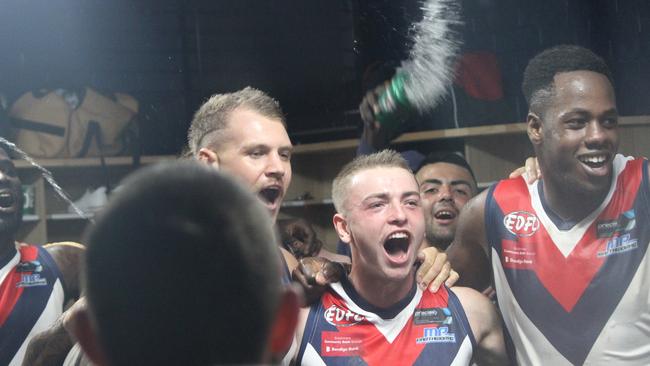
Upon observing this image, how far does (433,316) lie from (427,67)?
1221mm

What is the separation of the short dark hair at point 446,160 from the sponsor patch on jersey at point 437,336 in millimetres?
1155

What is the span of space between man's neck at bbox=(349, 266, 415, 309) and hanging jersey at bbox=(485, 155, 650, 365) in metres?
0.34

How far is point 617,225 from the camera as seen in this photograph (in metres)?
2.70

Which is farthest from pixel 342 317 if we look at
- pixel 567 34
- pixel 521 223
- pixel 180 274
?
pixel 180 274

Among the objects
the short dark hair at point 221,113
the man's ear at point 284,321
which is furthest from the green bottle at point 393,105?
the man's ear at point 284,321

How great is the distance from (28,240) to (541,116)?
7.27 feet

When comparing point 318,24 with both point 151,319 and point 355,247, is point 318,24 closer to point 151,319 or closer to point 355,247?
point 355,247

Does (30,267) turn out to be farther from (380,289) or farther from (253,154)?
(380,289)

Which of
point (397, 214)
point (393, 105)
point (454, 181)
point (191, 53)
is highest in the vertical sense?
point (191, 53)

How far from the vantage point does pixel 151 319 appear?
0.83 metres

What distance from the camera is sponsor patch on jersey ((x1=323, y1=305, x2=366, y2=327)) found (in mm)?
2548

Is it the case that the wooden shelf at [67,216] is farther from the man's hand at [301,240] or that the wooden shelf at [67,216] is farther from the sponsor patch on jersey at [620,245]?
the sponsor patch on jersey at [620,245]

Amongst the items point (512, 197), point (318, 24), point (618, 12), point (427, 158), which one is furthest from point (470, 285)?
point (318, 24)

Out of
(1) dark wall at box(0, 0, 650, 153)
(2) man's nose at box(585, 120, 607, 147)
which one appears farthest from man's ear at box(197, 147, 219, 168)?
(1) dark wall at box(0, 0, 650, 153)
